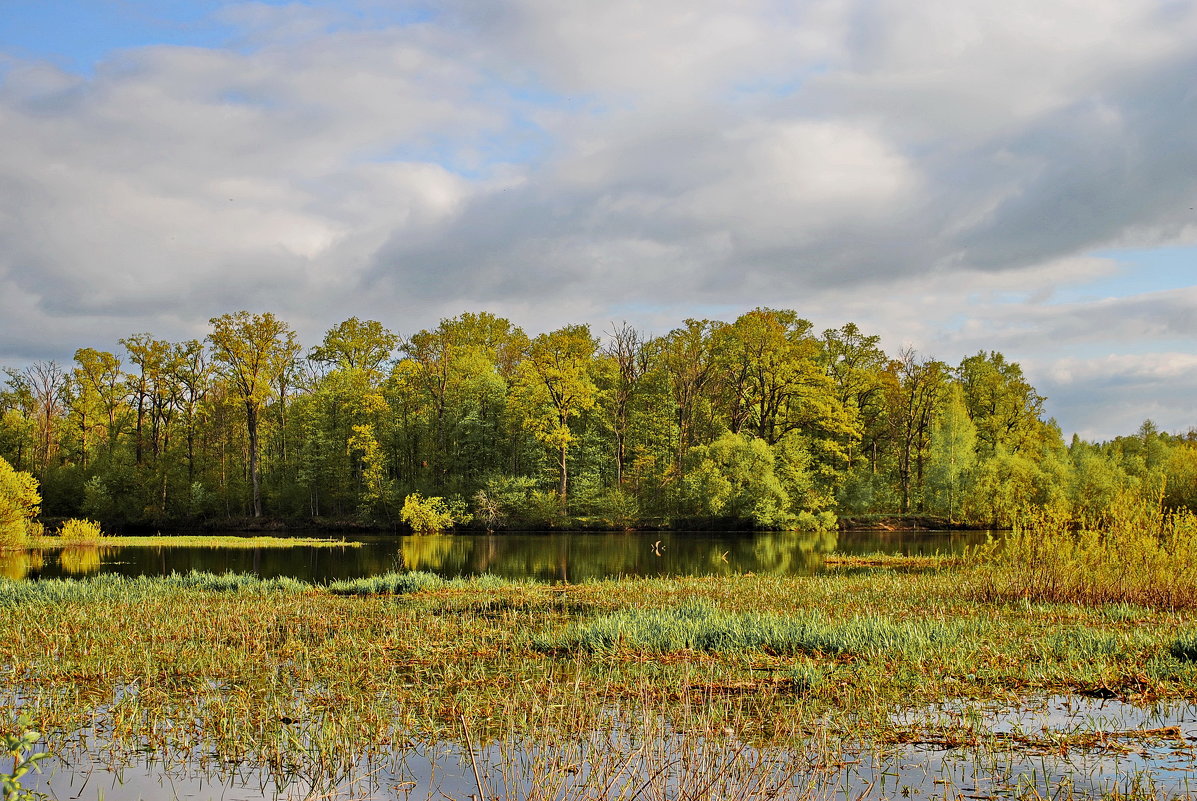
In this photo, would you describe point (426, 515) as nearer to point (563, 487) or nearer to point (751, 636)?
point (563, 487)

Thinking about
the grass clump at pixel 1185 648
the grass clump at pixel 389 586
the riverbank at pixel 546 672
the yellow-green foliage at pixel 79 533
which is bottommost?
the yellow-green foliage at pixel 79 533

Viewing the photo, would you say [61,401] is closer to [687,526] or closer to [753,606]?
[687,526]

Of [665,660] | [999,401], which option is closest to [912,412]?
[999,401]

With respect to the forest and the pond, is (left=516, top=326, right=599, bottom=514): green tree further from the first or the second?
the pond

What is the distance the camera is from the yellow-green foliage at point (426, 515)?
60.4m

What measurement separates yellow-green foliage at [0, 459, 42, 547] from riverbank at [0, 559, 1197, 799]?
2825cm

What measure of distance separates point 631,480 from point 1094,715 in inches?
2264

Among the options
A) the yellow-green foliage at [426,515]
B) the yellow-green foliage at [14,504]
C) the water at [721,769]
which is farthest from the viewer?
the yellow-green foliage at [426,515]

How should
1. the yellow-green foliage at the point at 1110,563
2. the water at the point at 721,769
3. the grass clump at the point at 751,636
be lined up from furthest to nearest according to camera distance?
the yellow-green foliage at the point at 1110,563 → the grass clump at the point at 751,636 → the water at the point at 721,769

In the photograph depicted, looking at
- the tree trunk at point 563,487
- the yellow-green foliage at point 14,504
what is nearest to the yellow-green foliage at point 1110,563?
the yellow-green foliage at point 14,504

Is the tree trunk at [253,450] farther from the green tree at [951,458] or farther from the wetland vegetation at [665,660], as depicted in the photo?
the green tree at [951,458]

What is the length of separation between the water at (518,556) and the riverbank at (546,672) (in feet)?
36.7

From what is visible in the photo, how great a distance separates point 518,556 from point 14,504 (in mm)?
25809

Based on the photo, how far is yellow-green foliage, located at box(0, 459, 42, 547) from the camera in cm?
4244
